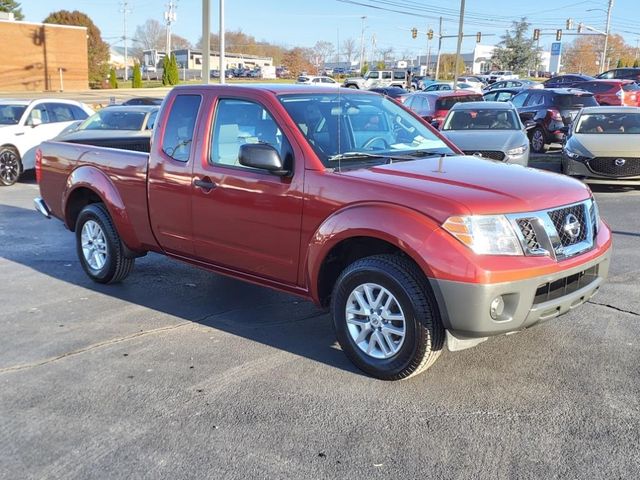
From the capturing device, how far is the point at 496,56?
326 feet

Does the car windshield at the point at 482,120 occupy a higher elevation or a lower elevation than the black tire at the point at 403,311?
higher

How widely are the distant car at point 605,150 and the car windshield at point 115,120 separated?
8052mm

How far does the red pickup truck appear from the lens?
3805 mm

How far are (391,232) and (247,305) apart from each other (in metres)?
2.23

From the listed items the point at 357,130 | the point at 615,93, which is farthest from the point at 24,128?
the point at 615,93

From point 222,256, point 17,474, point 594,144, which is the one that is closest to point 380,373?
point 222,256

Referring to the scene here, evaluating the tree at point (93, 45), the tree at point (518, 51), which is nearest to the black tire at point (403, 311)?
the tree at point (93, 45)

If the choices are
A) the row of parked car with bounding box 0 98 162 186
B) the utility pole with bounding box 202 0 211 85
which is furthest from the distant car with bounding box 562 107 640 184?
the utility pole with bounding box 202 0 211 85

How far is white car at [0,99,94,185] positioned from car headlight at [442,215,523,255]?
1159cm

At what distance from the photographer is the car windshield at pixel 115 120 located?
12422 mm

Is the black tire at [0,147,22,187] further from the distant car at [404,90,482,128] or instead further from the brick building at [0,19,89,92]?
the brick building at [0,19,89,92]

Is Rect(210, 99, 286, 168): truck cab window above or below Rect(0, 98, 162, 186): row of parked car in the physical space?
above

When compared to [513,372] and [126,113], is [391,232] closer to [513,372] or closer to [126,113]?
[513,372]

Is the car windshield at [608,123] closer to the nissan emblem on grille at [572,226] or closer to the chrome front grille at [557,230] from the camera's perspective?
the chrome front grille at [557,230]
